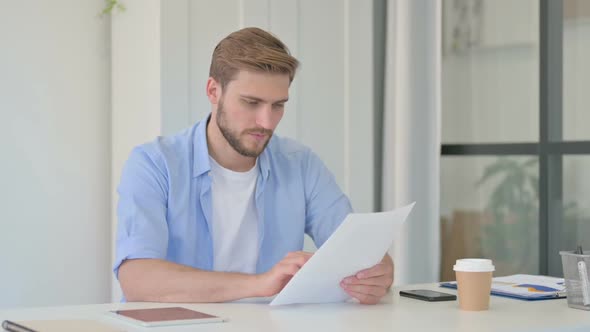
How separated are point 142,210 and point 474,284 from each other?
2.60 ft

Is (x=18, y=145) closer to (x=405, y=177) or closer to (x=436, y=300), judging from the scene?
(x=405, y=177)

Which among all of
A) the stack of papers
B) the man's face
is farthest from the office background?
the stack of papers

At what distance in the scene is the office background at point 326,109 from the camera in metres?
3.16

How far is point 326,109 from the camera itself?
3488 millimetres

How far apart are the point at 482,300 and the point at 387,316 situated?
0.21 metres

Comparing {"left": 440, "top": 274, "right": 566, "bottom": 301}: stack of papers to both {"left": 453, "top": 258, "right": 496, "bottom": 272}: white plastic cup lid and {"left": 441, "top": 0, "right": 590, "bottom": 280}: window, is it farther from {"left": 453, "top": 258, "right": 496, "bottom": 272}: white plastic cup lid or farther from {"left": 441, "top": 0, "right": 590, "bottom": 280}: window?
{"left": 441, "top": 0, "right": 590, "bottom": 280}: window

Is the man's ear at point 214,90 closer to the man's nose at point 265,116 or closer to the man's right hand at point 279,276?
the man's nose at point 265,116

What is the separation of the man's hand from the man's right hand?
102mm

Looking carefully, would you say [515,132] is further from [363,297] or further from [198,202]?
[363,297]

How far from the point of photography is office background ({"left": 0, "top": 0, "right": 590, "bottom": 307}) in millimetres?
3160

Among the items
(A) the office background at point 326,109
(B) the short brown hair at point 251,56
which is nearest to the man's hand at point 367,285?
(B) the short brown hair at point 251,56

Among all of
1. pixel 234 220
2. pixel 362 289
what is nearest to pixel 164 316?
pixel 362 289

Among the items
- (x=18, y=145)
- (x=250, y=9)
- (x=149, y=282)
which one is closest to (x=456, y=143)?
(x=250, y=9)

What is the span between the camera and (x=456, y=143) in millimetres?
3596
